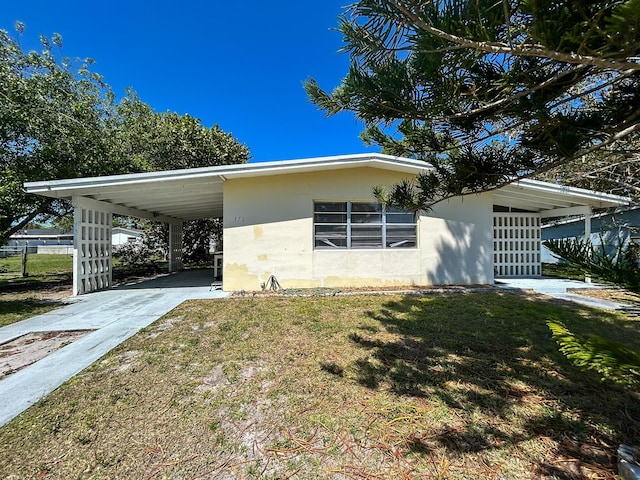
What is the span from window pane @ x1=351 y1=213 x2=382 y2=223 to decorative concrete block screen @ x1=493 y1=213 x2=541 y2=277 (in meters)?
Answer: 5.04

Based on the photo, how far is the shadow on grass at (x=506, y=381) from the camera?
83.7 inches

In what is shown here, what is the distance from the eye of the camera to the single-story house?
305 inches

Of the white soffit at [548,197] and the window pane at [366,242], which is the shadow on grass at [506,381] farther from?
the white soffit at [548,197]

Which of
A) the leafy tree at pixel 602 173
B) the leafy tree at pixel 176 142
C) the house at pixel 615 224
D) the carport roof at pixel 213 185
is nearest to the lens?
the carport roof at pixel 213 185

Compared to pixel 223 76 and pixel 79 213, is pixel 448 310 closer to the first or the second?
pixel 79 213

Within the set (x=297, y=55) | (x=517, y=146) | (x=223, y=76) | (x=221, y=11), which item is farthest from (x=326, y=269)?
(x=223, y=76)

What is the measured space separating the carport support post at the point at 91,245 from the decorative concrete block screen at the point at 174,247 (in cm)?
469

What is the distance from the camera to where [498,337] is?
4.34 m

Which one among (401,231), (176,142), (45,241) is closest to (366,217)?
(401,231)

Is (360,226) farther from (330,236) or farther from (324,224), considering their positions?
(324,224)

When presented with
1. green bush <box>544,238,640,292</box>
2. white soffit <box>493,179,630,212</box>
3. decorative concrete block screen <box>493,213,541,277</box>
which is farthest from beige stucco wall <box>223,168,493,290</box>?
green bush <box>544,238,640,292</box>

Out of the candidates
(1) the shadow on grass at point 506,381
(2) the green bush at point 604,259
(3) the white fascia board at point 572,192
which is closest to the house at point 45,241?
(1) the shadow on grass at point 506,381

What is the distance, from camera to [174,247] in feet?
47.2

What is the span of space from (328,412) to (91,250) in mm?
8716
